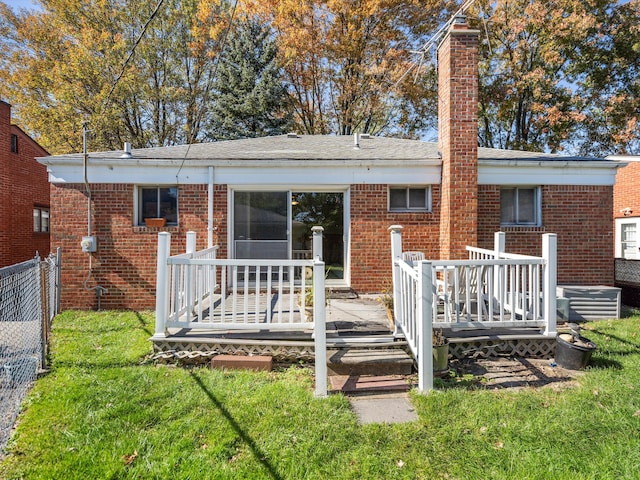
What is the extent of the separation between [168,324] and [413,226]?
4.94 metres

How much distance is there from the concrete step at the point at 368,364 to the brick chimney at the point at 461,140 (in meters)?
3.04

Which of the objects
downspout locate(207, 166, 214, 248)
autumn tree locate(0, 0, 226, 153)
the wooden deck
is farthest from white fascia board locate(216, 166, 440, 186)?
autumn tree locate(0, 0, 226, 153)

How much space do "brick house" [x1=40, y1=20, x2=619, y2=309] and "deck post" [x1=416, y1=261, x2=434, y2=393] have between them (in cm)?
336

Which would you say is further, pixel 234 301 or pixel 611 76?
pixel 611 76

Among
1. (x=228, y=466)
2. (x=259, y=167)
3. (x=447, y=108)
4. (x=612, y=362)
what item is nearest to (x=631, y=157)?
(x=447, y=108)

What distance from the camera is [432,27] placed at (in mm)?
17266

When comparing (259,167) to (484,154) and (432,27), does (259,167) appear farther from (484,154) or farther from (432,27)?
(432,27)

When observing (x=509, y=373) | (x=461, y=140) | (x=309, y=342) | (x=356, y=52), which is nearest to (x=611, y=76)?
(x=356, y=52)

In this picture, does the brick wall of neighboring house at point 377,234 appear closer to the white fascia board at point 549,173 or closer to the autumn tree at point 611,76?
the white fascia board at point 549,173

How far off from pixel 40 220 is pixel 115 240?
10251 mm

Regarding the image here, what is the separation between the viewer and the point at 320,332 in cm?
367

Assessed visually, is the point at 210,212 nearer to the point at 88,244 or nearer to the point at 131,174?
the point at 131,174

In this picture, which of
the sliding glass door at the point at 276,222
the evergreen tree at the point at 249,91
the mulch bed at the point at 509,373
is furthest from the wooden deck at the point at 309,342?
the evergreen tree at the point at 249,91

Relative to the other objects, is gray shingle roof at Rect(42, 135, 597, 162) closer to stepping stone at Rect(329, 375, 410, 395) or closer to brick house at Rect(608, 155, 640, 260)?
stepping stone at Rect(329, 375, 410, 395)
